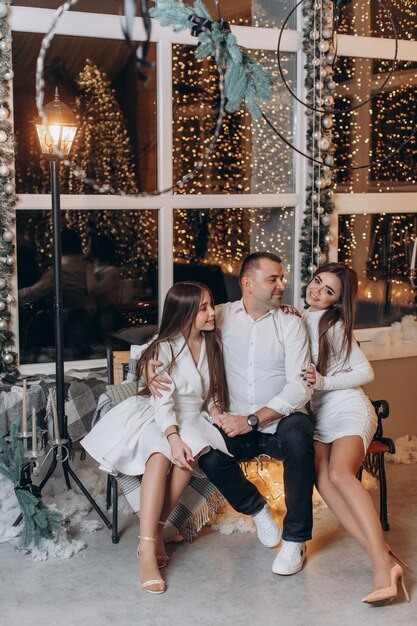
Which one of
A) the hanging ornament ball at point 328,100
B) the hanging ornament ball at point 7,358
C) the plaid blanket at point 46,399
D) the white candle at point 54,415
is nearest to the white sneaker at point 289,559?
the white candle at point 54,415

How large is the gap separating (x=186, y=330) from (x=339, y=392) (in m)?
0.71

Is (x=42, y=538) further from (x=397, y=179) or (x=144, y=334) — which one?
(x=397, y=179)

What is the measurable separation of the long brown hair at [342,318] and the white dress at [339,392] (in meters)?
→ 0.02

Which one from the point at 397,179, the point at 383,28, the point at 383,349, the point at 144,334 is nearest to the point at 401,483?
the point at 383,349

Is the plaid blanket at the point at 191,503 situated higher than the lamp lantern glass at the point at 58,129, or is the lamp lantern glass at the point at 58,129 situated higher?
the lamp lantern glass at the point at 58,129

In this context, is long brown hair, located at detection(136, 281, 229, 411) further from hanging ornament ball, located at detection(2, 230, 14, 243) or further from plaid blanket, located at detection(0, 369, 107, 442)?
hanging ornament ball, located at detection(2, 230, 14, 243)

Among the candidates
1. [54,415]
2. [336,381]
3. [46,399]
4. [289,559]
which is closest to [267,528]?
[289,559]

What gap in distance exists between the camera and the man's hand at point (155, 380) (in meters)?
3.44

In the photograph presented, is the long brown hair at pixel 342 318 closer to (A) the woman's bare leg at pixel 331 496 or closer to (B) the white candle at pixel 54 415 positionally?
(A) the woman's bare leg at pixel 331 496

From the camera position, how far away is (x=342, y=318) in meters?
3.65

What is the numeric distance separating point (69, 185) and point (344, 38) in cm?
180

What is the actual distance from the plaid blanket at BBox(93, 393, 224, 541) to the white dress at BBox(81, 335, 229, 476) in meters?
0.09

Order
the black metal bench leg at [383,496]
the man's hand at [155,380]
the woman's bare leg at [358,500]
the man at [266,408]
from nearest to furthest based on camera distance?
the woman's bare leg at [358,500], the man at [266,408], the man's hand at [155,380], the black metal bench leg at [383,496]

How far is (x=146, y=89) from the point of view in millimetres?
4473
